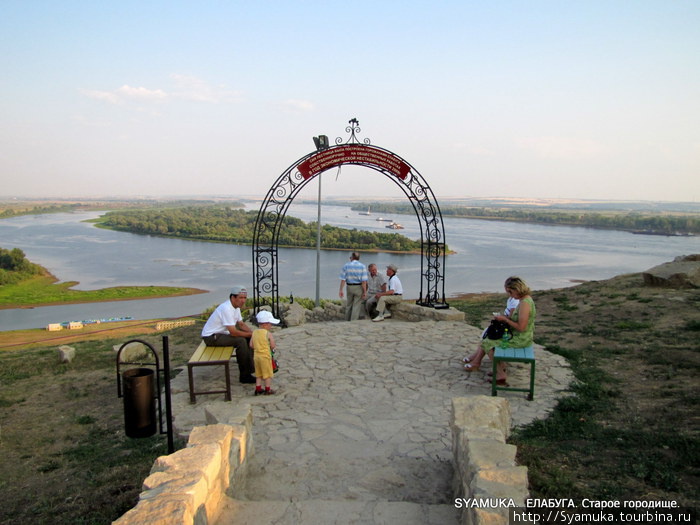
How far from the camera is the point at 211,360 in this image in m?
5.08

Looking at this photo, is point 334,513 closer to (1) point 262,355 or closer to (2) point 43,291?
(1) point 262,355

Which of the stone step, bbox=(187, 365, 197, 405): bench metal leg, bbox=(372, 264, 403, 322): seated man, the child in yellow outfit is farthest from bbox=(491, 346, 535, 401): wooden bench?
bbox=(372, 264, 403, 322): seated man

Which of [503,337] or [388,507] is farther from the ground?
[503,337]

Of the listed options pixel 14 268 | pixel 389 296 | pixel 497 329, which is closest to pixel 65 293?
pixel 14 268

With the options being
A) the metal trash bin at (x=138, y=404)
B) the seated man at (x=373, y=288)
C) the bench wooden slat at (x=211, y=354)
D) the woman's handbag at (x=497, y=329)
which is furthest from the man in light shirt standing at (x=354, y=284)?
the metal trash bin at (x=138, y=404)

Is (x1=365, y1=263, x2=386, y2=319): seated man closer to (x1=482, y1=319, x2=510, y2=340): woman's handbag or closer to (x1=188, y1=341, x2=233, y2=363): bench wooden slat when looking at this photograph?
(x1=482, y1=319, x2=510, y2=340): woman's handbag

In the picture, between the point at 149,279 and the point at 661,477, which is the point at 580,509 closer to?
the point at 661,477

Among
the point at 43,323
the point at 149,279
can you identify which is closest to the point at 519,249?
the point at 149,279

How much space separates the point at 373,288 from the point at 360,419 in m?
4.85

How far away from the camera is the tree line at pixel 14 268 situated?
3881 centimetres

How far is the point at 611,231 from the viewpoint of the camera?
8619 cm

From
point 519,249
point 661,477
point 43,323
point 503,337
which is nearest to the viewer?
point 661,477

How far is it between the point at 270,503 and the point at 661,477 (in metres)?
2.43

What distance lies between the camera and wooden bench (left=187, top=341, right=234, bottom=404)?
193 inches
